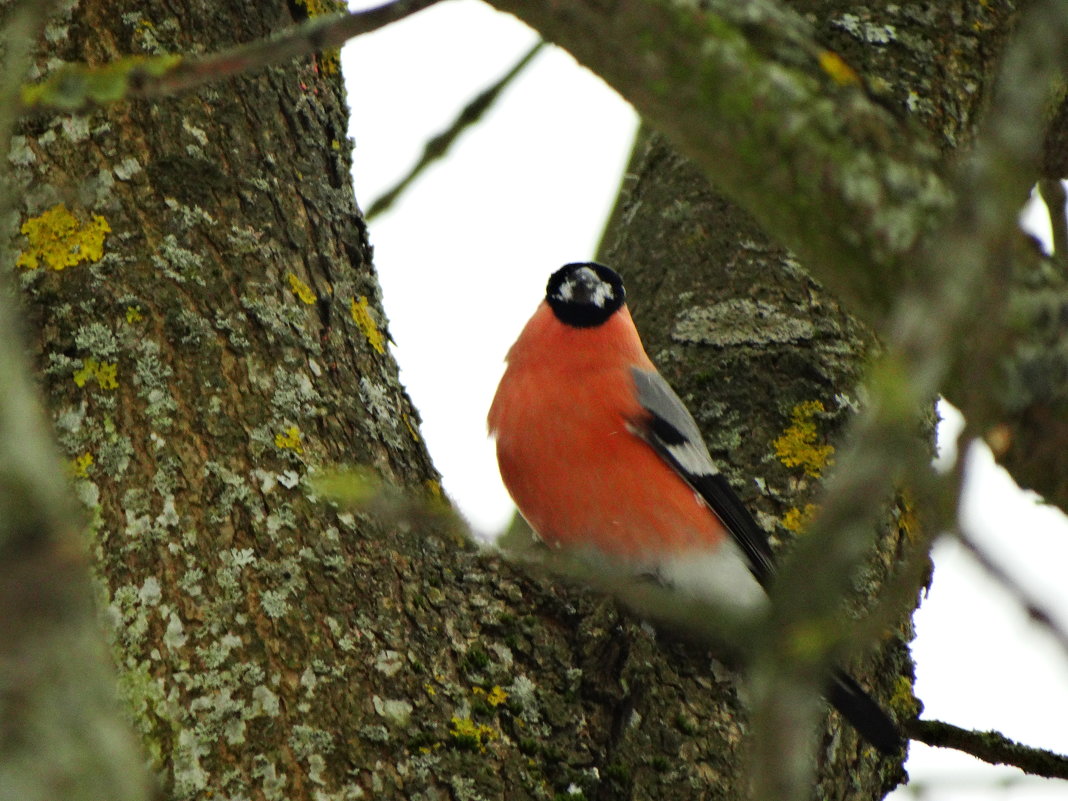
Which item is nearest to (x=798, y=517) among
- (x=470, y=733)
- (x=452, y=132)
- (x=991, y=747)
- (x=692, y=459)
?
(x=692, y=459)

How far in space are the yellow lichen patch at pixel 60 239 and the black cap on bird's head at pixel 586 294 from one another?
1824 mm

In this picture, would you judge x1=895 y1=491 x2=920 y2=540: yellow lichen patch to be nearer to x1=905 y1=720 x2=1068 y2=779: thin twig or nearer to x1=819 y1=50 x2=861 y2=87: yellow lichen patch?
x1=905 y1=720 x2=1068 y2=779: thin twig

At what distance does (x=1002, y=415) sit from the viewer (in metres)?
1.72

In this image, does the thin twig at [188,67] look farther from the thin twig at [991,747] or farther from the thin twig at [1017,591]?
the thin twig at [991,747]

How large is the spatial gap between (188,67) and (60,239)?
2.97ft

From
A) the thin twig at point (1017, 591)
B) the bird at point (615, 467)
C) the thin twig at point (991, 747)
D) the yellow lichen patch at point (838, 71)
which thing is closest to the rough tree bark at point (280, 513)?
the thin twig at point (991, 747)

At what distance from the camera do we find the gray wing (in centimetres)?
333

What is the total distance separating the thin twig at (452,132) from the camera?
13.4ft

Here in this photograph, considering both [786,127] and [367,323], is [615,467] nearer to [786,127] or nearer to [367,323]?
[367,323]

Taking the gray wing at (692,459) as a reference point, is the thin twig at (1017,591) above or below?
below

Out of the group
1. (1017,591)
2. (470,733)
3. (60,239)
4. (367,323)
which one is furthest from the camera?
(367,323)

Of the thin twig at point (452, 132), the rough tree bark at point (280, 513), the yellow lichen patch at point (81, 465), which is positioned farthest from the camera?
the thin twig at point (452, 132)

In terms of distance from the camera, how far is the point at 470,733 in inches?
97.1

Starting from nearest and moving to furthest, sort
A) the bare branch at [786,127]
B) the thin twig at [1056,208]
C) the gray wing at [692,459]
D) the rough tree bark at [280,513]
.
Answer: the bare branch at [786,127]
the rough tree bark at [280,513]
the gray wing at [692,459]
the thin twig at [1056,208]
